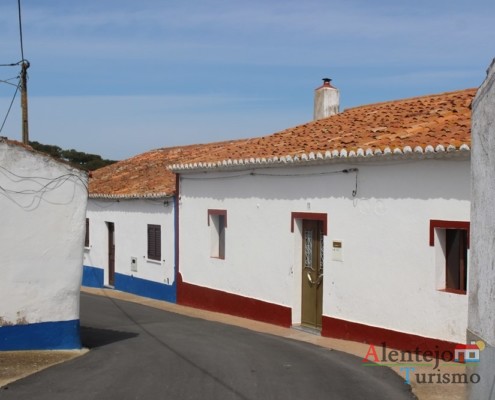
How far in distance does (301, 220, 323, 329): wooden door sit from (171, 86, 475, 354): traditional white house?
0.02 m

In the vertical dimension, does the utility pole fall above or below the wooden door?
above

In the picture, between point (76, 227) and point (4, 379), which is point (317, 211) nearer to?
point (76, 227)

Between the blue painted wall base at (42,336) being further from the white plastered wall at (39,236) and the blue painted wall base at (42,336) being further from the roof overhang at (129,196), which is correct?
the roof overhang at (129,196)

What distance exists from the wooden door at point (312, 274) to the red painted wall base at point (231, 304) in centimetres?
41

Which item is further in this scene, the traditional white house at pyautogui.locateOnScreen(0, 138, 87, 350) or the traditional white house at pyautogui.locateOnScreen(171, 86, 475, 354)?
the traditional white house at pyautogui.locateOnScreen(171, 86, 475, 354)

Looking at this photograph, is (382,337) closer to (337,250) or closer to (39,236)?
(337,250)

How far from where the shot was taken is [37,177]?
9352 mm

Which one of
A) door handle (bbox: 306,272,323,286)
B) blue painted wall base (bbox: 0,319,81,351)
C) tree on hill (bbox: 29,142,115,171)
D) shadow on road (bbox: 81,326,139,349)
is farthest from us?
tree on hill (bbox: 29,142,115,171)

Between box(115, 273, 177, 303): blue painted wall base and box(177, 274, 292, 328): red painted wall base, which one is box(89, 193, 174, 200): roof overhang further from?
box(115, 273, 177, 303): blue painted wall base

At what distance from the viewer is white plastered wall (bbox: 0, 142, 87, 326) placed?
9.17m

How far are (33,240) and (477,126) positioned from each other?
6424 millimetres

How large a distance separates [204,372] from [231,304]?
6153 mm

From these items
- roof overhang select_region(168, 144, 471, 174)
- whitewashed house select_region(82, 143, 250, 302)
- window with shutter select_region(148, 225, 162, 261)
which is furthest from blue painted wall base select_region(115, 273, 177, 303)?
roof overhang select_region(168, 144, 471, 174)

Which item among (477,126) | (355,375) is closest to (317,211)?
(355,375)
